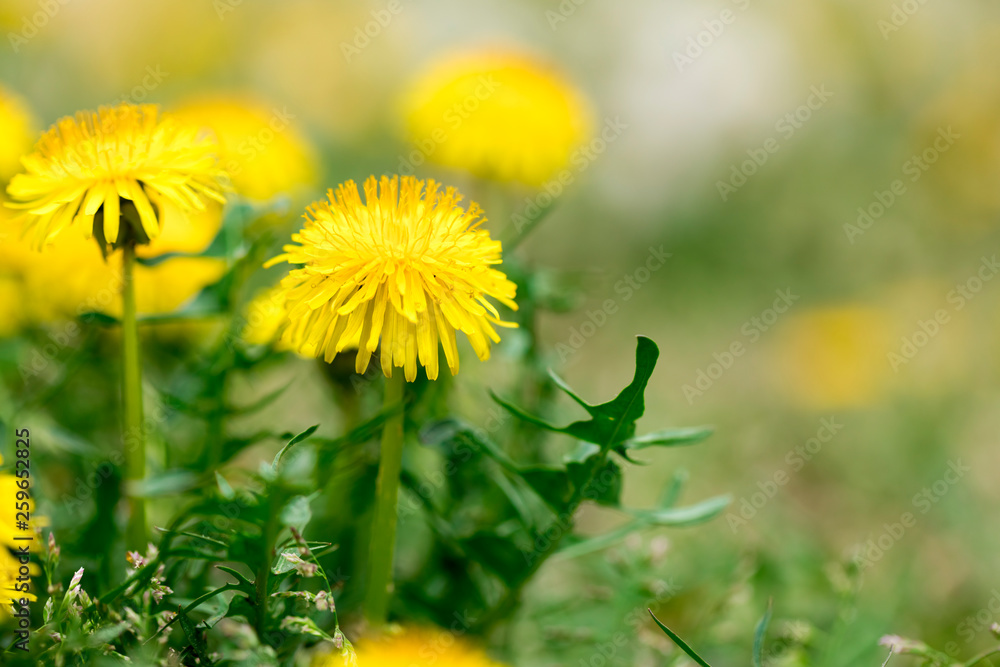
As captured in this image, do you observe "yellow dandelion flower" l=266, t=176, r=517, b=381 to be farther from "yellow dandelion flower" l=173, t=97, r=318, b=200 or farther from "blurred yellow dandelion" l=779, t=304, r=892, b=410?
"blurred yellow dandelion" l=779, t=304, r=892, b=410

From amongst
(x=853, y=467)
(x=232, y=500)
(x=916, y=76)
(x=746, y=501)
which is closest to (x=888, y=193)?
(x=916, y=76)

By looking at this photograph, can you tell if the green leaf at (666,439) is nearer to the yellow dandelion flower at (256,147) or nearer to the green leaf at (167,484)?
the green leaf at (167,484)

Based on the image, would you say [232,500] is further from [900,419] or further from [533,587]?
[900,419]

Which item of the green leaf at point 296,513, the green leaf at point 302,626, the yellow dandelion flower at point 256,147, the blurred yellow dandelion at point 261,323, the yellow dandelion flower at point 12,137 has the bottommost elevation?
the yellow dandelion flower at point 12,137

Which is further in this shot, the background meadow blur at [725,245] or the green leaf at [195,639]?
the background meadow blur at [725,245]

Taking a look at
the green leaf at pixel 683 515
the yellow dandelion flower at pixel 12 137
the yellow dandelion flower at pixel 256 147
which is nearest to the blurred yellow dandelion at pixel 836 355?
the green leaf at pixel 683 515

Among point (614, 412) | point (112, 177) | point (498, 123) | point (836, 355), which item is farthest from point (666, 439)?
point (836, 355)

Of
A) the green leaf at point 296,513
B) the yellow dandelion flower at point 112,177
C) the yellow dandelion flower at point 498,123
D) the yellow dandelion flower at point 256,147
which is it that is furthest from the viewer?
the yellow dandelion flower at point 498,123
